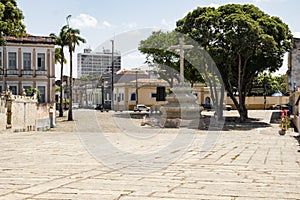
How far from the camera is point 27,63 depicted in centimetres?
4150

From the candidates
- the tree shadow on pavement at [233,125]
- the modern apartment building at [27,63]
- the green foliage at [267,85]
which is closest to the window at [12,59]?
the modern apartment building at [27,63]

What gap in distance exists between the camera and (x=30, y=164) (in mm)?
8484

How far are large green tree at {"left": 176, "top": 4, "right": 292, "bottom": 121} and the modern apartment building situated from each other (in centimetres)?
1510

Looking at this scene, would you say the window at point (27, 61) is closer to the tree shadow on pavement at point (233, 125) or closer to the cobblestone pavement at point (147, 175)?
the tree shadow on pavement at point (233, 125)

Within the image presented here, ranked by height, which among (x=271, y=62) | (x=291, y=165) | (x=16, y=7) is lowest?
(x=291, y=165)

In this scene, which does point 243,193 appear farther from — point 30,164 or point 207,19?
point 207,19

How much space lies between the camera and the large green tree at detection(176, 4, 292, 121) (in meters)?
27.8

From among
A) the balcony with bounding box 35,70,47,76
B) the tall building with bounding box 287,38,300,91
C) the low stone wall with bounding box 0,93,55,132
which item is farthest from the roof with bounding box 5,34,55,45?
the tall building with bounding box 287,38,300,91

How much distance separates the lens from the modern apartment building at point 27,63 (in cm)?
4072

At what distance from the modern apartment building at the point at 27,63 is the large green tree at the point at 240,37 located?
49.5 ft

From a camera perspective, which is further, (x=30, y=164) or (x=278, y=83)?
(x=278, y=83)

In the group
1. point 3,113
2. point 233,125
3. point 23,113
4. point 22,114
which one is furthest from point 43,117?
point 233,125

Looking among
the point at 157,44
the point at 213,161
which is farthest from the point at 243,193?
the point at 157,44

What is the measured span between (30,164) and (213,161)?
12.5ft
